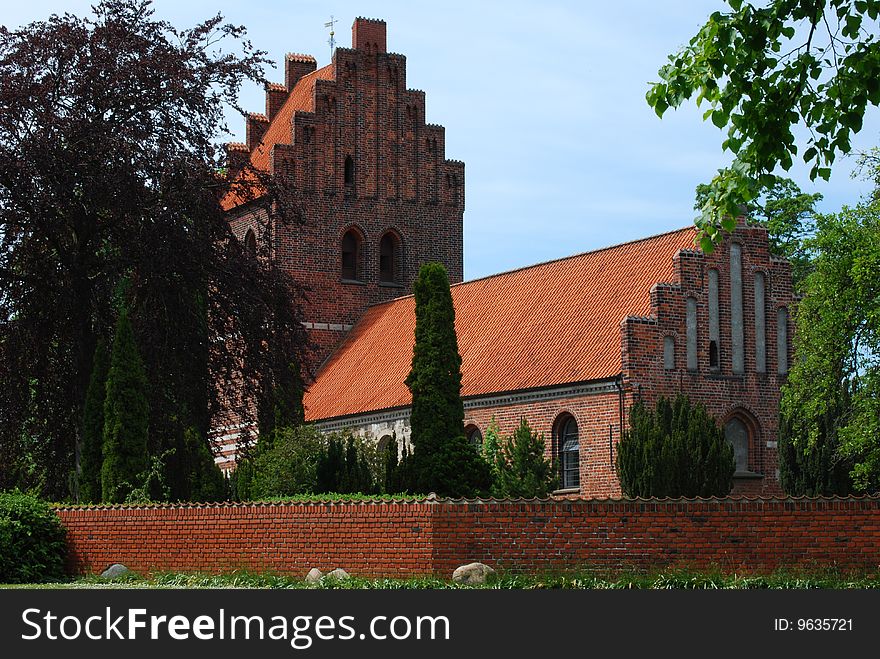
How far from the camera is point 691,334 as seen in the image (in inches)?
1457

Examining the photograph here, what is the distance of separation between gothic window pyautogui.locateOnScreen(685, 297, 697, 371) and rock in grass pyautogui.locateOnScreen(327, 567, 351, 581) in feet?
55.9

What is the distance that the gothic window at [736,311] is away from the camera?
37.8 meters

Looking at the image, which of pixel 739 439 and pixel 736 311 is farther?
pixel 736 311

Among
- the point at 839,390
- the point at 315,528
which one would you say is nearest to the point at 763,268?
the point at 839,390

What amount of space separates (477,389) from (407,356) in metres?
5.45

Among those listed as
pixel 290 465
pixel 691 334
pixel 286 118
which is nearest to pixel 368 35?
pixel 286 118

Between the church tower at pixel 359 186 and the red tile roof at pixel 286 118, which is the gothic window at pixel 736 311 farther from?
the red tile roof at pixel 286 118

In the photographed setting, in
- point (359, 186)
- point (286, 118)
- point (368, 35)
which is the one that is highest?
point (368, 35)

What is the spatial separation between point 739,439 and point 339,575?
18.6 meters

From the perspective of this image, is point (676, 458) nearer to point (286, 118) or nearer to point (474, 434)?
point (474, 434)

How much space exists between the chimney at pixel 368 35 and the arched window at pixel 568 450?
19753 millimetres

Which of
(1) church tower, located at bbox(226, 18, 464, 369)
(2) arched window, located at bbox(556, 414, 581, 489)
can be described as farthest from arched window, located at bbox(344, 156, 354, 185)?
(2) arched window, located at bbox(556, 414, 581, 489)

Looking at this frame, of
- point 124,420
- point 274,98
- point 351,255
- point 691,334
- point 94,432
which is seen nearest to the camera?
point 124,420

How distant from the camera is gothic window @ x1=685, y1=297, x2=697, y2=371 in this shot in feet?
121
